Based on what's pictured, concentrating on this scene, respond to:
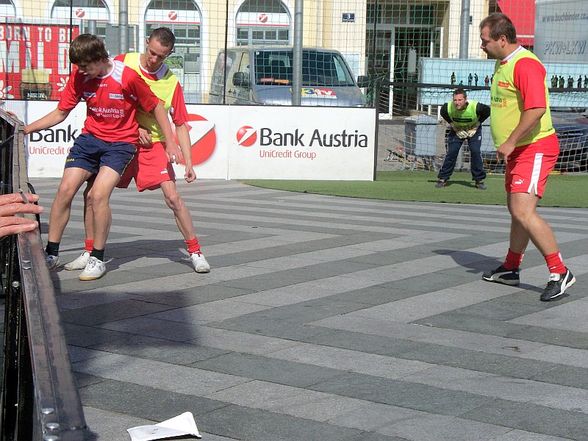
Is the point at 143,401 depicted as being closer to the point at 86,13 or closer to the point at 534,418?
the point at 534,418

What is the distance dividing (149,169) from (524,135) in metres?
2.78

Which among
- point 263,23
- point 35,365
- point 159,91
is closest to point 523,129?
point 159,91

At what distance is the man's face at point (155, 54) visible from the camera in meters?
7.75

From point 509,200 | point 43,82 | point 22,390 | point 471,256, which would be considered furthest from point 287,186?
point 22,390

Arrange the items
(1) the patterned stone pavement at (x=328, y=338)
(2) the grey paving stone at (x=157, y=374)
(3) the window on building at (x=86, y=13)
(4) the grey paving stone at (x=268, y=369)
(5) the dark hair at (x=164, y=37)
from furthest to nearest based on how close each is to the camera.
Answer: (3) the window on building at (x=86, y=13) < (5) the dark hair at (x=164, y=37) < (4) the grey paving stone at (x=268, y=369) < (2) the grey paving stone at (x=157, y=374) < (1) the patterned stone pavement at (x=328, y=338)

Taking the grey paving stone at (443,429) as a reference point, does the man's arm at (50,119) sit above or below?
above

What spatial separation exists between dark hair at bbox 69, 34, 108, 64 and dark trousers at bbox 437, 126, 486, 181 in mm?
9365

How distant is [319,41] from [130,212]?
45.5 feet

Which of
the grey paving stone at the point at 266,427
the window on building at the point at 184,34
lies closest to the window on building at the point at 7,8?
the window on building at the point at 184,34

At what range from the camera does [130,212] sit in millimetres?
12062

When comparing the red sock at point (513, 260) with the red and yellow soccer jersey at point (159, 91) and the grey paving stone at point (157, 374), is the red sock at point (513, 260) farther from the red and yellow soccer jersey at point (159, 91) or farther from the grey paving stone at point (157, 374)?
the grey paving stone at point (157, 374)

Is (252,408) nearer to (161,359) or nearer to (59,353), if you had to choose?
(161,359)

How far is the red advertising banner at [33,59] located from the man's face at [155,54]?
10156 millimetres

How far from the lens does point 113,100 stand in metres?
7.63
